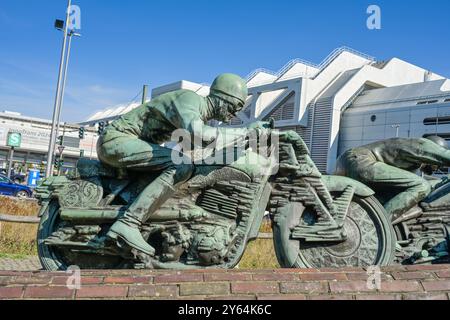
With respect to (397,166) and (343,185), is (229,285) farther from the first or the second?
(397,166)

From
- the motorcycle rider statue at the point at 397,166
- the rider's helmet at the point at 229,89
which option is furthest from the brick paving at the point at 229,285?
the rider's helmet at the point at 229,89

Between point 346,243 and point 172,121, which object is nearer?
point 172,121

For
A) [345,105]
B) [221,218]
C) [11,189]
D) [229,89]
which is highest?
[345,105]

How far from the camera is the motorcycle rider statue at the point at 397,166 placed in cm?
447

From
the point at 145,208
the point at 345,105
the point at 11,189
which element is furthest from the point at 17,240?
the point at 345,105

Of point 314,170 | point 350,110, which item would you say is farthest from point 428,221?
point 350,110

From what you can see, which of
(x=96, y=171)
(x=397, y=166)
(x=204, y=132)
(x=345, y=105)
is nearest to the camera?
(x=204, y=132)

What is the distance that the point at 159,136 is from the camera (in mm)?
3979

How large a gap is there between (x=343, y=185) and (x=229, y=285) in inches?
70.5

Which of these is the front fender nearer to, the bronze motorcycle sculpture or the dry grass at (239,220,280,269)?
the bronze motorcycle sculpture

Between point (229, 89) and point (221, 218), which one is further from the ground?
point (229, 89)

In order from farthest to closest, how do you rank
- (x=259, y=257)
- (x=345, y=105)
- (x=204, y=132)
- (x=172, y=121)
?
(x=345, y=105)
(x=259, y=257)
(x=172, y=121)
(x=204, y=132)

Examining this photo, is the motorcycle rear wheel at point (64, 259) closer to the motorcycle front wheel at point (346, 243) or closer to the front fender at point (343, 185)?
the motorcycle front wheel at point (346, 243)

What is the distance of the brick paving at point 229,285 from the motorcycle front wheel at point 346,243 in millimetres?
640
